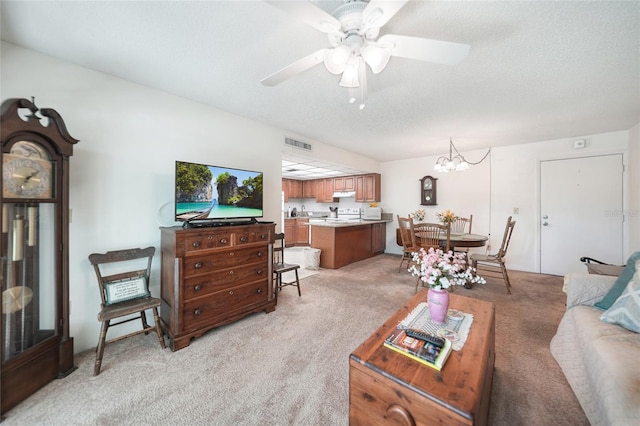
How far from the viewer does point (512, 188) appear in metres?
4.32

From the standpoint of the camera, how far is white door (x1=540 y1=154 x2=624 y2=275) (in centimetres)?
356

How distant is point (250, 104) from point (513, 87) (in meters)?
2.67

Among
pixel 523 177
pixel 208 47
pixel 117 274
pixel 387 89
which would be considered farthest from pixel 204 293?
pixel 523 177

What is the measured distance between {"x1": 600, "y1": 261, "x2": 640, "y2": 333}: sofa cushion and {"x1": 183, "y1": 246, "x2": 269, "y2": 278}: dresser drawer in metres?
2.72

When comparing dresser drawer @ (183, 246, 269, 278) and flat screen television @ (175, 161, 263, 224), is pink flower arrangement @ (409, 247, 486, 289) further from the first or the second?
flat screen television @ (175, 161, 263, 224)

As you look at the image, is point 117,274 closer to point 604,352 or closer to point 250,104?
point 250,104

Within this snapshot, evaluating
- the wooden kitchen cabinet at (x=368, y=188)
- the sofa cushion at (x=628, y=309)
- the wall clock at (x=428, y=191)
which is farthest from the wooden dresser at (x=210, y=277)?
the wall clock at (x=428, y=191)

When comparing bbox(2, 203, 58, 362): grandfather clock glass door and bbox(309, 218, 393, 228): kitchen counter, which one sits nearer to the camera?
bbox(2, 203, 58, 362): grandfather clock glass door

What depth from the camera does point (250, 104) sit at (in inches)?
103

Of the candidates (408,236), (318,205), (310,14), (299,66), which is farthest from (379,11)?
(318,205)

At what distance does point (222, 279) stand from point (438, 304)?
1854 mm

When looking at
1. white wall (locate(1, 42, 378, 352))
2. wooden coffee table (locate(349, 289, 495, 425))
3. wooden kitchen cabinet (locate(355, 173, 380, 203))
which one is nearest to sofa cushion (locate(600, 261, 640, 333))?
wooden coffee table (locate(349, 289, 495, 425))

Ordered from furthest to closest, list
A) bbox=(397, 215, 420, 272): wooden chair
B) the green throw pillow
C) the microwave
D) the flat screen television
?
the microwave
bbox=(397, 215, 420, 272): wooden chair
the flat screen television
the green throw pillow

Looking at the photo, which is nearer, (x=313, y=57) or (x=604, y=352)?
(x=604, y=352)
